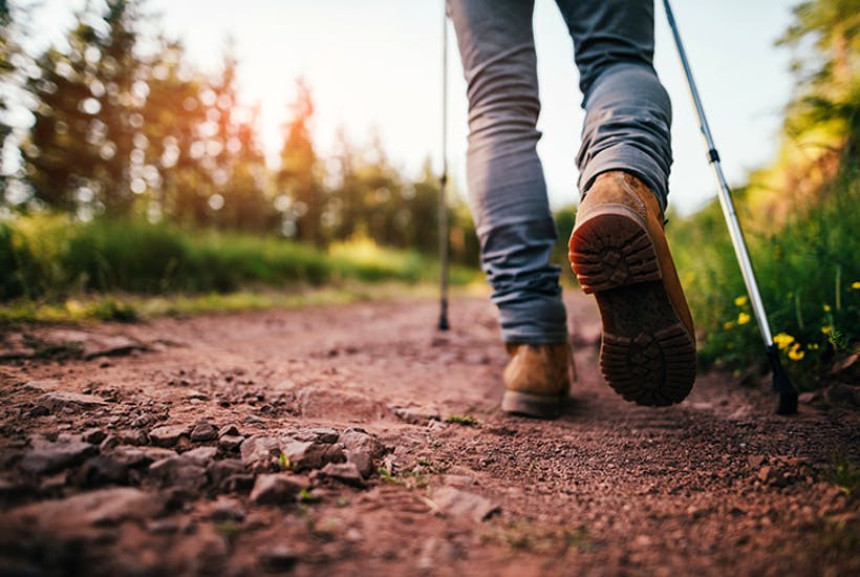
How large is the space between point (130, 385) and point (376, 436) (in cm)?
70

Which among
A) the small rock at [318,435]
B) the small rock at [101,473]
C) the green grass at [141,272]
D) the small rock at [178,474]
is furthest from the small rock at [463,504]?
the green grass at [141,272]

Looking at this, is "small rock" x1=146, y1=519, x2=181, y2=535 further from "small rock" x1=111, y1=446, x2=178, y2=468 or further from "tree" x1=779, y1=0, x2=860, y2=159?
"tree" x1=779, y1=0, x2=860, y2=159

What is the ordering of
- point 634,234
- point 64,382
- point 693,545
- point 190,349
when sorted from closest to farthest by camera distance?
point 693,545, point 634,234, point 64,382, point 190,349

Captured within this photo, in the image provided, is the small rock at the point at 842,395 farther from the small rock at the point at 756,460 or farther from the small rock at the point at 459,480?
the small rock at the point at 459,480

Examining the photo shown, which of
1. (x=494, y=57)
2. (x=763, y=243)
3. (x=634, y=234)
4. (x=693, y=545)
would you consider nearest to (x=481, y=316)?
→ (x=763, y=243)

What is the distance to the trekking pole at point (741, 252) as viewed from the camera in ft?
4.33

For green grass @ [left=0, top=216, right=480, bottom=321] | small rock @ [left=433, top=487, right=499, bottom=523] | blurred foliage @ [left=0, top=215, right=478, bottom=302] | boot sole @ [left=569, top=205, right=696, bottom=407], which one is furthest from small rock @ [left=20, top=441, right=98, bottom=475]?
blurred foliage @ [left=0, top=215, right=478, bottom=302]

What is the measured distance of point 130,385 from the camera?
1.31 m

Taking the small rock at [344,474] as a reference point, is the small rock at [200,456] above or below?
above

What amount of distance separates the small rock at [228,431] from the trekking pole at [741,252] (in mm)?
1369

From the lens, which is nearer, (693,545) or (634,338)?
(693,545)

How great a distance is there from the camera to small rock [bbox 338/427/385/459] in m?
1.01

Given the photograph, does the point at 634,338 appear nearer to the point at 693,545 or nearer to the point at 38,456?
the point at 693,545

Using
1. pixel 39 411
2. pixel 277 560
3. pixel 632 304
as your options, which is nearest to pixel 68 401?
pixel 39 411
